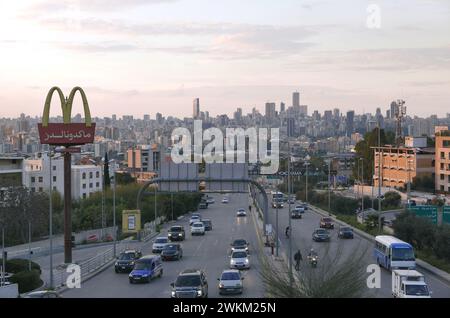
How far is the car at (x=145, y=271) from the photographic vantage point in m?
22.8

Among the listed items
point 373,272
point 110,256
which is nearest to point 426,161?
point 110,256

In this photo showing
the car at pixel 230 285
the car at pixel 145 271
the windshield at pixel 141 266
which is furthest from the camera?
the windshield at pixel 141 266

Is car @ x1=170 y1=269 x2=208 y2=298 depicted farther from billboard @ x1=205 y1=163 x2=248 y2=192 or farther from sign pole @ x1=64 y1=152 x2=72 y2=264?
billboard @ x1=205 y1=163 x2=248 y2=192

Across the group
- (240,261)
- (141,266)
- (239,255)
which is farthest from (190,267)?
(141,266)

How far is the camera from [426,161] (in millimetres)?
74500

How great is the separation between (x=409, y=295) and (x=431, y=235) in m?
13.1

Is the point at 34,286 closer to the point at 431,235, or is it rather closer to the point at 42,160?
the point at 431,235

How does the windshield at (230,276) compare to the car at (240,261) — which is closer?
the windshield at (230,276)

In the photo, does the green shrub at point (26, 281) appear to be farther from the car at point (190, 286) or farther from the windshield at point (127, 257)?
the car at point (190, 286)

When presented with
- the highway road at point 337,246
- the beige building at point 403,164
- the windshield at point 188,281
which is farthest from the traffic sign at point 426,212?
the beige building at point 403,164

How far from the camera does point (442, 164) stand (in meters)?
69.0

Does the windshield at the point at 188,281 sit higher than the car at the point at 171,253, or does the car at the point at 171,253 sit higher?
the windshield at the point at 188,281

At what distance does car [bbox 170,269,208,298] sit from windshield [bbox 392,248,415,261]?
7.90 m
